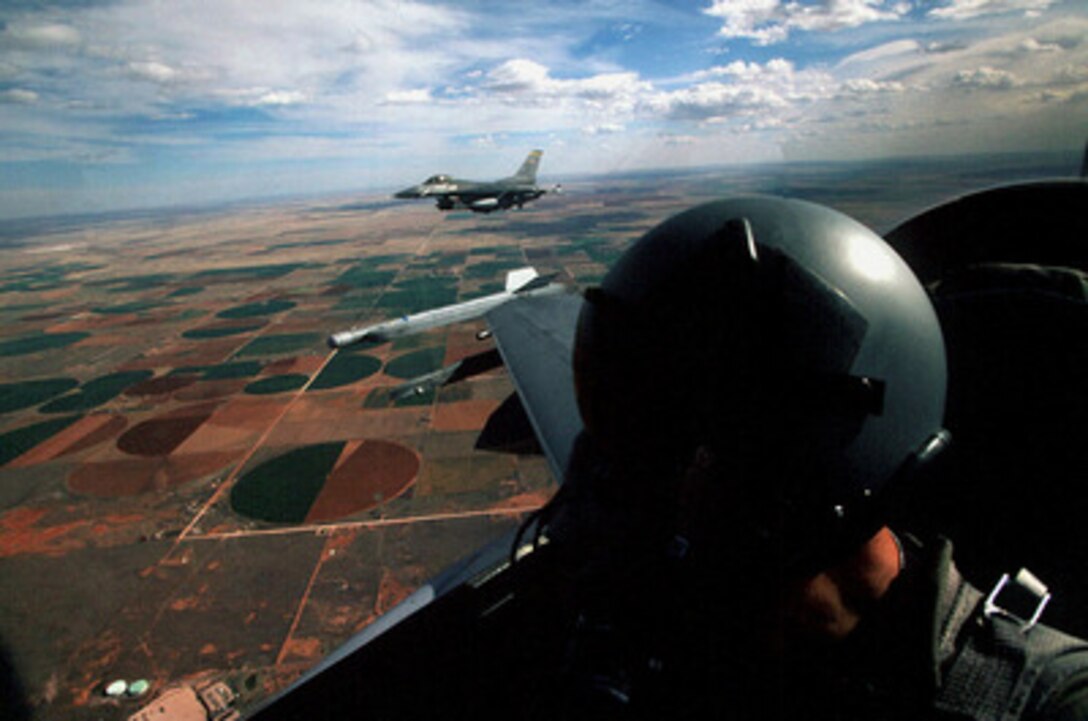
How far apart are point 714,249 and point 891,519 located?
102 centimetres

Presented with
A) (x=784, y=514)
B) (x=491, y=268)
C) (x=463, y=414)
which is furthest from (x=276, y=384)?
(x=491, y=268)

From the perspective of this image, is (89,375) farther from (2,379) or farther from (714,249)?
(714,249)

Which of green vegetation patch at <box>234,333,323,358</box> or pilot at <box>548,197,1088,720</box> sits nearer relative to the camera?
pilot at <box>548,197,1088,720</box>

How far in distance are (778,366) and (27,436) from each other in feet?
108

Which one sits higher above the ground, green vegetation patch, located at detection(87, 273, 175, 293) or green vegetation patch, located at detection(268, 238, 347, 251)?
green vegetation patch, located at detection(268, 238, 347, 251)

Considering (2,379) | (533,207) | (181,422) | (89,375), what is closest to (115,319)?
(2,379)

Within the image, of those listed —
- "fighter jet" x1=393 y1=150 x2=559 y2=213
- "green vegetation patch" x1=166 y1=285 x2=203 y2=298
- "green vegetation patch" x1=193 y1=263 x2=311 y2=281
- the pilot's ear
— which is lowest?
"green vegetation patch" x1=166 y1=285 x2=203 y2=298

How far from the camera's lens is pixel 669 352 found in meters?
1.54

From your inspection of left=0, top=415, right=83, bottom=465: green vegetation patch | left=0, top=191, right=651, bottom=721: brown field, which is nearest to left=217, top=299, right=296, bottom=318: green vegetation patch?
left=0, top=191, right=651, bottom=721: brown field

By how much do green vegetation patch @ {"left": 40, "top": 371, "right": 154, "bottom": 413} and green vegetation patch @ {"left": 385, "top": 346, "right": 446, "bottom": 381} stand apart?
1521 centimetres

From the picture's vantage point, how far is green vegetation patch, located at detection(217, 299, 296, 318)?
4797 centimetres

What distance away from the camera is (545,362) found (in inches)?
293

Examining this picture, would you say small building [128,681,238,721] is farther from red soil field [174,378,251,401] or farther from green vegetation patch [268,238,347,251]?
green vegetation patch [268,238,347,251]

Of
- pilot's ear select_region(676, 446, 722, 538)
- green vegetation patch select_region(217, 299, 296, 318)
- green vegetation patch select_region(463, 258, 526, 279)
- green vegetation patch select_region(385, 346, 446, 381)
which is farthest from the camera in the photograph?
green vegetation patch select_region(463, 258, 526, 279)
